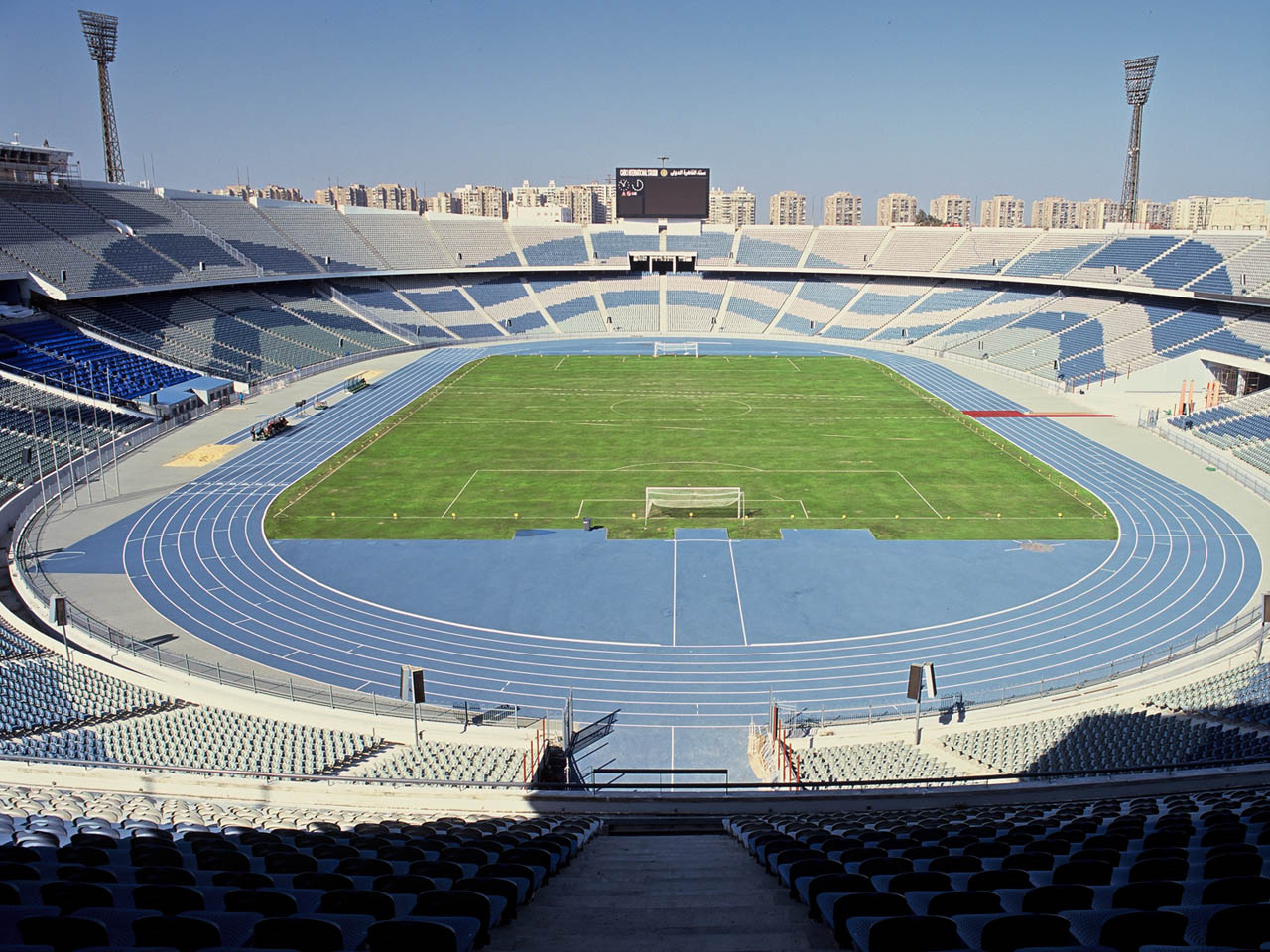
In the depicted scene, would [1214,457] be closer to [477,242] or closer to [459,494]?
[459,494]

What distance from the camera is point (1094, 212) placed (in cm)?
18250

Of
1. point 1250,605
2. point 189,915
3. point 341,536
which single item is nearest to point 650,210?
point 341,536

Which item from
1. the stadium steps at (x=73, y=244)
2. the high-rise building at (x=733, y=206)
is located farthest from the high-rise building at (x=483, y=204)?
the stadium steps at (x=73, y=244)

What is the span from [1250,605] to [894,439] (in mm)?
19337

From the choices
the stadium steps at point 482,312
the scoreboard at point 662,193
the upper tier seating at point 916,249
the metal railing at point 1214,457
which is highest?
the scoreboard at point 662,193

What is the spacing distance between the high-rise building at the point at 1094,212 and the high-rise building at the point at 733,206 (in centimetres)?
5947

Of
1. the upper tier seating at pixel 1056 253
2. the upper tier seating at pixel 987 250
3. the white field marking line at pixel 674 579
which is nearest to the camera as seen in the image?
the white field marking line at pixel 674 579

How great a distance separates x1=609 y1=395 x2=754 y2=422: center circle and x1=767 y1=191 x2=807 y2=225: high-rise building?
14672 cm

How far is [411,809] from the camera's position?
1245 cm

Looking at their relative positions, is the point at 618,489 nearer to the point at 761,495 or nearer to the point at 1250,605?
the point at 761,495

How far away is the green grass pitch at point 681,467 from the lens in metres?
30.4

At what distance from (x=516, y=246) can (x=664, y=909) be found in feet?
273

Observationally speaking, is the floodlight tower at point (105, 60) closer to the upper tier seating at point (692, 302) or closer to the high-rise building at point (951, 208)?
the upper tier seating at point (692, 302)

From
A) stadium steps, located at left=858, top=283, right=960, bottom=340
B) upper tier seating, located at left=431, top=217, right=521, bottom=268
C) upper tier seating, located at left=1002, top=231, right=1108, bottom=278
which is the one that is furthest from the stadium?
upper tier seating, located at left=431, top=217, right=521, bottom=268
